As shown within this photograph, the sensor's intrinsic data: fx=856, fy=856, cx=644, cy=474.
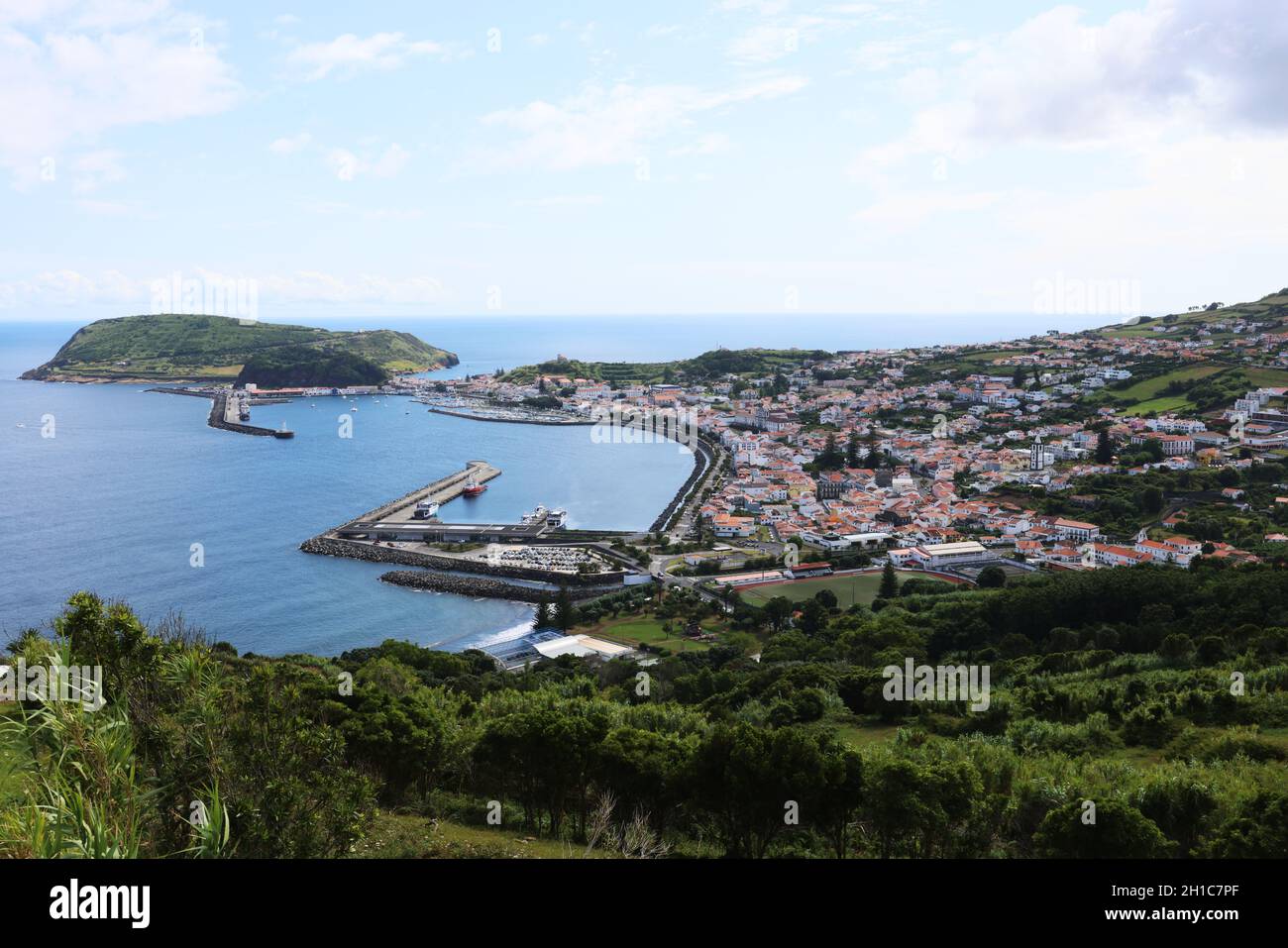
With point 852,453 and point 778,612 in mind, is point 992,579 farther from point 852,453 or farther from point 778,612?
point 852,453

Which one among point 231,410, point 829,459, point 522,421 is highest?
point 231,410

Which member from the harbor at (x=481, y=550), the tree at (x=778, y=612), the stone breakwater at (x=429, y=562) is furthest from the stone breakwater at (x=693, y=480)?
the tree at (x=778, y=612)

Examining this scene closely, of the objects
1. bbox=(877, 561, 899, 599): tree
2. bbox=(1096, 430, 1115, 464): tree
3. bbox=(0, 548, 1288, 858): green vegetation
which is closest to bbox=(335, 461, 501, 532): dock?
bbox=(0, 548, 1288, 858): green vegetation

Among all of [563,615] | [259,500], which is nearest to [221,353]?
[259,500]

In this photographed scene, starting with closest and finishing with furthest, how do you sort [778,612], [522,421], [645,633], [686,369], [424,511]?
[778,612] < [645,633] < [424,511] < [522,421] < [686,369]

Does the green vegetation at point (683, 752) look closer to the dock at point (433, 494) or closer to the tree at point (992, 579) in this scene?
the tree at point (992, 579)
